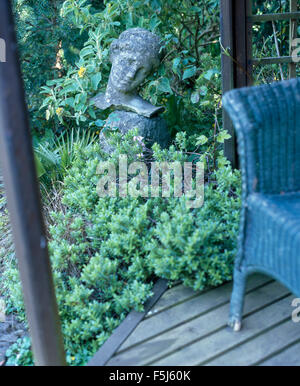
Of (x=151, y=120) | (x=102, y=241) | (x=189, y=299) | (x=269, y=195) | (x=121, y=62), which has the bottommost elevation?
(x=189, y=299)

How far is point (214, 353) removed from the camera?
186 centimetres

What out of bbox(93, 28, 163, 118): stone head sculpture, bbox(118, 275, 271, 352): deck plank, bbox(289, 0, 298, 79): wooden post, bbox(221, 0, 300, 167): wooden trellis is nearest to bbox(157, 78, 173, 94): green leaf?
bbox(93, 28, 163, 118): stone head sculpture

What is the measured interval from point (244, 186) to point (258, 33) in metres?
3.11

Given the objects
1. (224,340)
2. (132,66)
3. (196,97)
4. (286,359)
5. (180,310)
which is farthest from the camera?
(196,97)

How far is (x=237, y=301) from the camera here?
6.42ft

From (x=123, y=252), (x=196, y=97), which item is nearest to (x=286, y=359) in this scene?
(x=123, y=252)

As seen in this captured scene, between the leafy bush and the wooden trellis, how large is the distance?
2.29ft

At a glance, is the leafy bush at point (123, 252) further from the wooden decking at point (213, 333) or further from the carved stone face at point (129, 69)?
the carved stone face at point (129, 69)

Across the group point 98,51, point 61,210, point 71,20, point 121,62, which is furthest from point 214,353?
point 71,20

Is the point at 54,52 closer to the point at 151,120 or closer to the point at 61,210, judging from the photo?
the point at 151,120

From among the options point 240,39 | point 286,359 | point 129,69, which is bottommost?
point 286,359

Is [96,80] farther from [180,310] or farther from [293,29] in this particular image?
[180,310]

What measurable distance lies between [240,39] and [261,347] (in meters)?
1.97

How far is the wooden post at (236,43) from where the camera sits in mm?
2932
